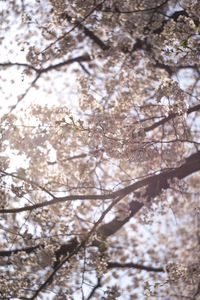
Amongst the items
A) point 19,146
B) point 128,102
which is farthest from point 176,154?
point 19,146

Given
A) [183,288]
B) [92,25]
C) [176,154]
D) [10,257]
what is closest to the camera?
[10,257]

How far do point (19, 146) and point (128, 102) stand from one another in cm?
261

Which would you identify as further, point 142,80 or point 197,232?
point 197,232

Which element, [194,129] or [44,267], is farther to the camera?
[194,129]

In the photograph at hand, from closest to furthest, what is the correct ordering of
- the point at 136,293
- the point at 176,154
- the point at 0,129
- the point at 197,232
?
1. the point at 0,129
2. the point at 176,154
3. the point at 136,293
4. the point at 197,232

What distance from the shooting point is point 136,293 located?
1027 cm

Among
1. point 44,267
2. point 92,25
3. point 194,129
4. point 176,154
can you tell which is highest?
point 92,25

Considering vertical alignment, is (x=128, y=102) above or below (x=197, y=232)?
above

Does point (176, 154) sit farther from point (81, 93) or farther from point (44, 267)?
point (44, 267)

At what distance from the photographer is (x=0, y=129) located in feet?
18.1

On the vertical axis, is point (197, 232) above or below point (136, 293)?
above

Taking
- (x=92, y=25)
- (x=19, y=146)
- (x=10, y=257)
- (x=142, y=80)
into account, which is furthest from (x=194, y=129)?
(x=10, y=257)

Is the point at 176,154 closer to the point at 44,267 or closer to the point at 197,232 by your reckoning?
the point at 44,267

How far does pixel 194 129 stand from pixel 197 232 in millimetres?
3820
